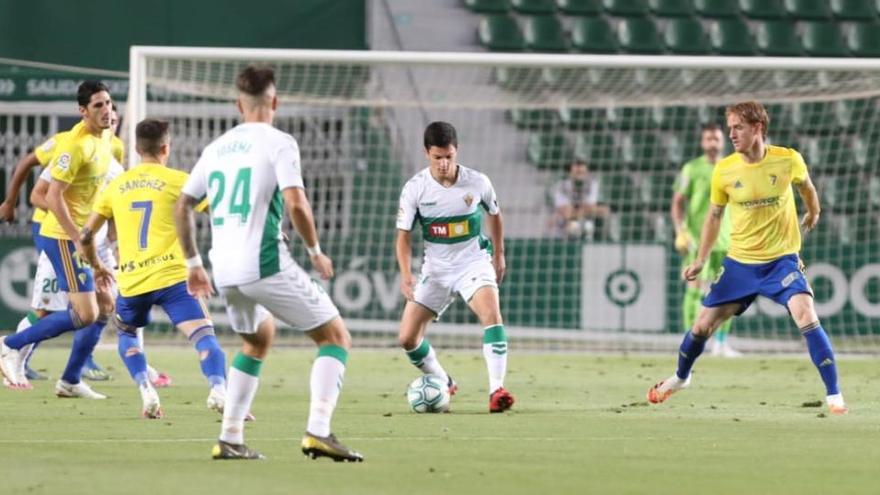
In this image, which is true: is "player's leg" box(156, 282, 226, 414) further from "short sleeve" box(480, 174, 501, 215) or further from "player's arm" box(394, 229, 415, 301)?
"short sleeve" box(480, 174, 501, 215)

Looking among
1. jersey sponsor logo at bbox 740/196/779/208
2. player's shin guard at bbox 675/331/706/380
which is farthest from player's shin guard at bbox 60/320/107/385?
jersey sponsor logo at bbox 740/196/779/208

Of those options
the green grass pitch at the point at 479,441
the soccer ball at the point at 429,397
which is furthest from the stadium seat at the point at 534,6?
the soccer ball at the point at 429,397

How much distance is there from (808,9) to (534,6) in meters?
3.81

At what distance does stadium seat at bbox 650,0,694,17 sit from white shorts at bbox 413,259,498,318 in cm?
1252

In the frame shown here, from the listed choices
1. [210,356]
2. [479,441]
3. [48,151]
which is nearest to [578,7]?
[48,151]

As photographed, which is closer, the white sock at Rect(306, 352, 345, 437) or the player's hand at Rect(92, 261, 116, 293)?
the white sock at Rect(306, 352, 345, 437)

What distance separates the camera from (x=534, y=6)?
23.0 meters

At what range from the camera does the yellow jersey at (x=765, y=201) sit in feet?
35.8

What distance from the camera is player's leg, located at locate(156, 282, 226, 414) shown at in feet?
33.4

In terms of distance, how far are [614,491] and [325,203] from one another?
13.4 m

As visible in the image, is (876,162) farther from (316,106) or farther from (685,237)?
(316,106)

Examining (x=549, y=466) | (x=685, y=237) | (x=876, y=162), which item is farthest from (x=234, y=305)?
(x=876, y=162)

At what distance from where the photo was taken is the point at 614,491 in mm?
6852

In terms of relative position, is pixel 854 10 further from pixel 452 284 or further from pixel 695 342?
pixel 452 284
